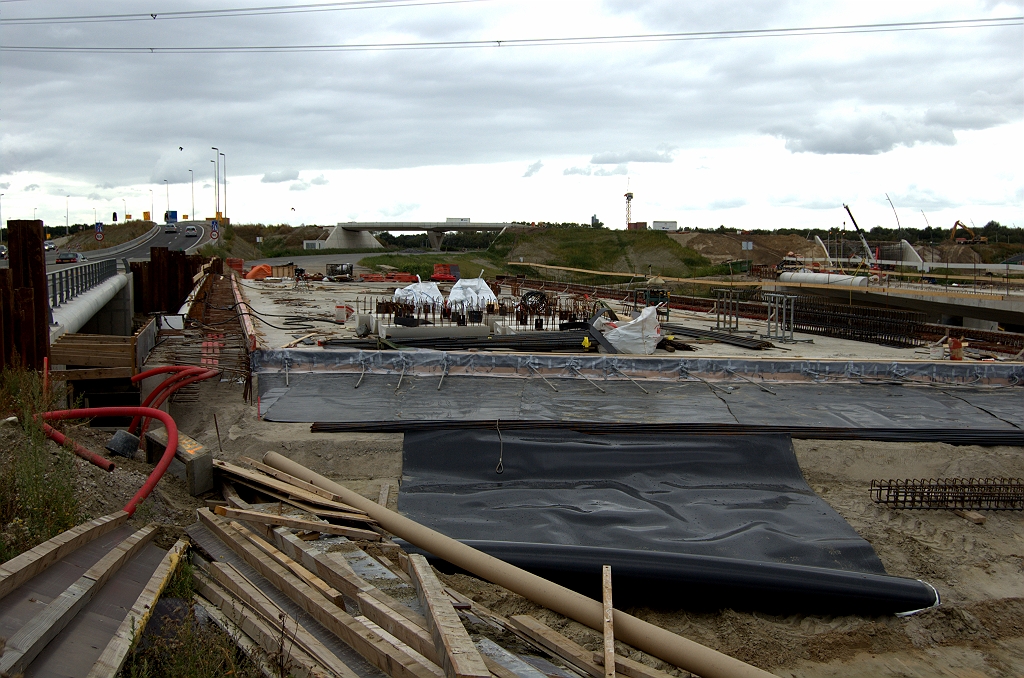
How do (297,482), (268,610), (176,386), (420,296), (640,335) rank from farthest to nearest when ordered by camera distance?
(420,296) → (640,335) → (176,386) → (297,482) → (268,610)

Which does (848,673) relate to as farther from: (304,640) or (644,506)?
(304,640)

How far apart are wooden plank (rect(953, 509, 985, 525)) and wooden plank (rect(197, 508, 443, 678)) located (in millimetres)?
9088

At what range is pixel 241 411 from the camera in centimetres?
1312

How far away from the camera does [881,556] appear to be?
30.9 feet

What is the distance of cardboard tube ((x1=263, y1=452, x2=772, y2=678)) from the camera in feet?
18.9

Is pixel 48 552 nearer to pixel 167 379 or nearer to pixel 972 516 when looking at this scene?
pixel 167 379

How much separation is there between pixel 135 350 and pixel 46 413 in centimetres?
464

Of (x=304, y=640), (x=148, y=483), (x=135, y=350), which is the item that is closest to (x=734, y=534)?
(x=304, y=640)

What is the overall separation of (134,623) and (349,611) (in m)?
1.52

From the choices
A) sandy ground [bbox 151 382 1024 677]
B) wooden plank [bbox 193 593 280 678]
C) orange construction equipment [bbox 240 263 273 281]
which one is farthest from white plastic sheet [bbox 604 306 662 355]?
orange construction equipment [bbox 240 263 273 281]

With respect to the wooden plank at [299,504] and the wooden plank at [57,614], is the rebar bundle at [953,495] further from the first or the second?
the wooden plank at [57,614]

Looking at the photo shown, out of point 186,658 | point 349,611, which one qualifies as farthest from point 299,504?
point 186,658

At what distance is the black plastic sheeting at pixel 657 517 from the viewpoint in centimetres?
775

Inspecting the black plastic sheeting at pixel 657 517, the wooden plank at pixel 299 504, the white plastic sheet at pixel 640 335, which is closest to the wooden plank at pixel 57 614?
the wooden plank at pixel 299 504
